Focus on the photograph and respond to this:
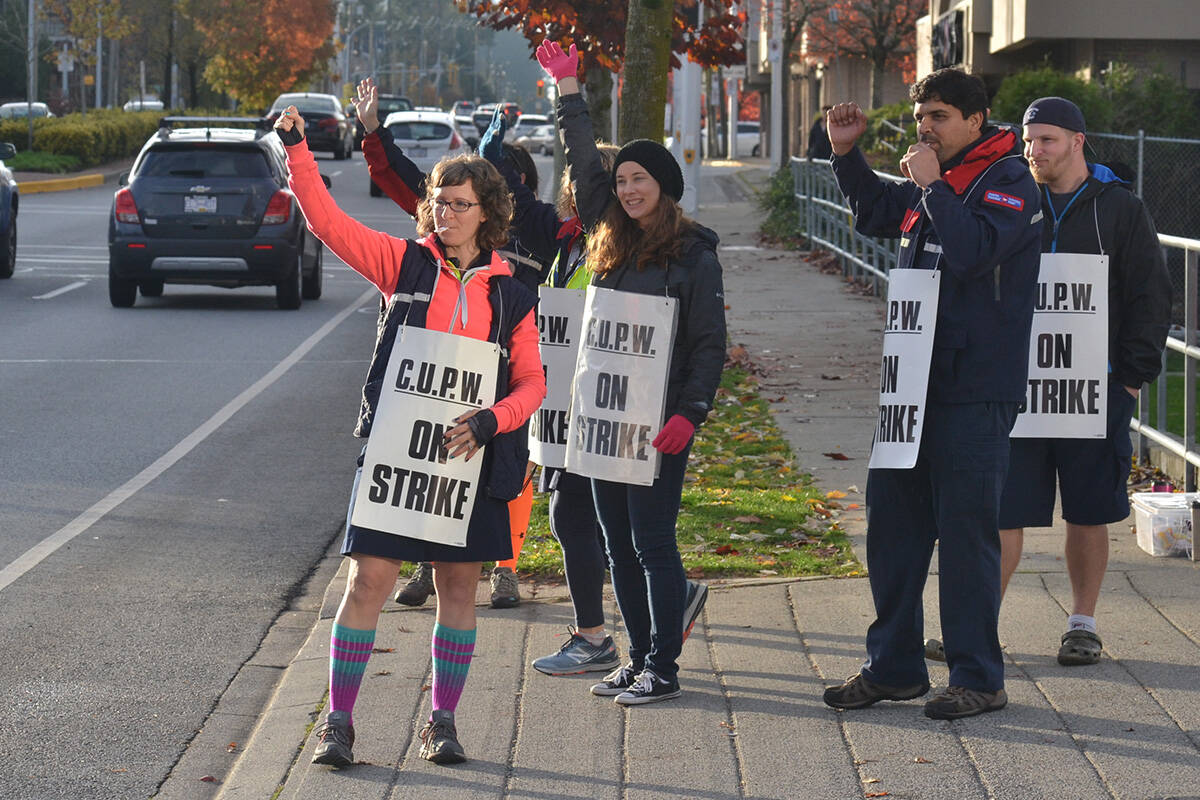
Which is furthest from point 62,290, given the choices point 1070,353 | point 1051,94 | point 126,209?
point 1070,353

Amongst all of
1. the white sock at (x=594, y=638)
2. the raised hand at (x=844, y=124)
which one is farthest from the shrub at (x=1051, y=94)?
the white sock at (x=594, y=638)

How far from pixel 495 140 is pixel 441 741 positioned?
2.69m

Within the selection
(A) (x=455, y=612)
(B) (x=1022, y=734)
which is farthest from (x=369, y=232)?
(B) (x=1022, y=734)

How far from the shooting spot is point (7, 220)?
2045cm

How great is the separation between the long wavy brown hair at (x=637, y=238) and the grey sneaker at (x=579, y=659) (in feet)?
4.22

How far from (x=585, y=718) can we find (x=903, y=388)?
138 cm

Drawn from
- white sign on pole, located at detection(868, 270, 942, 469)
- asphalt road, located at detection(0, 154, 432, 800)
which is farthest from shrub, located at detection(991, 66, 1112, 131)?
white sign on pole, located at detection(868, 270, 942, 469)

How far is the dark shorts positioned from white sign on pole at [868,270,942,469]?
2.73ft

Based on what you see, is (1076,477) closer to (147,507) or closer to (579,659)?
(579,659)

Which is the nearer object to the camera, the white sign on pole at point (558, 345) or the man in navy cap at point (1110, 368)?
the man in navy cap at point (1110, 368)

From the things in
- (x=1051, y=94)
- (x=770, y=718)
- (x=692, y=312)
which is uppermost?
(x=1051, y=94)

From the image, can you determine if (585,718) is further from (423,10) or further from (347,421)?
(423,10)

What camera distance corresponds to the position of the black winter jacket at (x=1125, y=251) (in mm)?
6004

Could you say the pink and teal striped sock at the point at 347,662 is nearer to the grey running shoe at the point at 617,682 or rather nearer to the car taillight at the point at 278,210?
the grey running shoe at the point at 617,682
